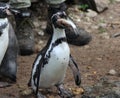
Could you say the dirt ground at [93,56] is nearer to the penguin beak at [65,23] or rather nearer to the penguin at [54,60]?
the penguin at [54,60]

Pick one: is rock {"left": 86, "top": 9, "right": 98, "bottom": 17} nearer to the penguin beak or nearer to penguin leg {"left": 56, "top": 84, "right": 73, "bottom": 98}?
penguin leg {"left": 56, "top": 84, "right": 73, "bottom": 98}

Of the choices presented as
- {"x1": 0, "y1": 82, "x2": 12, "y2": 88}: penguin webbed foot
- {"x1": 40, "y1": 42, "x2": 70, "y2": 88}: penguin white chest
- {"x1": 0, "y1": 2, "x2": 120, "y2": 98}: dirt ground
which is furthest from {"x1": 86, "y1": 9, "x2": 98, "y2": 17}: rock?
{"x1": 40, "y1": 42, "x2": 70, "y2": 88}: penguin white chest

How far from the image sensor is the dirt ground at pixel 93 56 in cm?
346

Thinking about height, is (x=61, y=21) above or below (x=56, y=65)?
above

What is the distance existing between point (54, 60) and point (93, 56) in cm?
97

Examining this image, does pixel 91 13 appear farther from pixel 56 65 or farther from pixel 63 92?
pixel 56 65

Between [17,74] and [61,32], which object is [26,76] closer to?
[17,74]

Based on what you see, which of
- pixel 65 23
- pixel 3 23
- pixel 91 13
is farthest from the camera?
pixel 91 13

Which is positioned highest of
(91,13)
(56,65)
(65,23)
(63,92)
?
(65,23)

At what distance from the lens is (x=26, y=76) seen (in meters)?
3.62

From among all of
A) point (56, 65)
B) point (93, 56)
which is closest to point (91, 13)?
point (93, 56)

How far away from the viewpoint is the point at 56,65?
121 inches

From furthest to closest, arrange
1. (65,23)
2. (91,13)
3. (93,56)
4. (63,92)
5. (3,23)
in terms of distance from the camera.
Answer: (91,13), (93,56), (63,92), (3,23), (65,23)

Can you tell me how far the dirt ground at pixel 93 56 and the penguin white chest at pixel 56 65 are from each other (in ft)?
0.64
